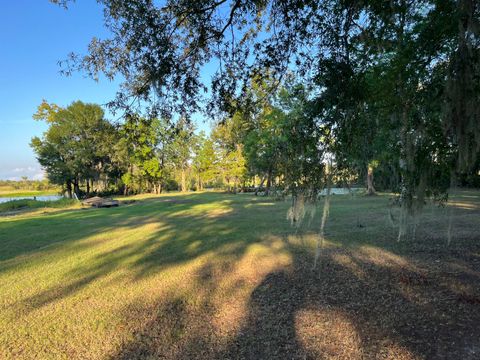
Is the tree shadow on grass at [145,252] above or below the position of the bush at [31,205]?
below

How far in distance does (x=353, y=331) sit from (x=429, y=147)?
308cm

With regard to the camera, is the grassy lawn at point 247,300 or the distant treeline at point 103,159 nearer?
the grassy lawn at point 247,300

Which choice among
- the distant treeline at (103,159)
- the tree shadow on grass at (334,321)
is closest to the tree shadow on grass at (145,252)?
the tree shadow on grass at (334,321)

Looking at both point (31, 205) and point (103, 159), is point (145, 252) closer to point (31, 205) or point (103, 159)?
point (31, 205)

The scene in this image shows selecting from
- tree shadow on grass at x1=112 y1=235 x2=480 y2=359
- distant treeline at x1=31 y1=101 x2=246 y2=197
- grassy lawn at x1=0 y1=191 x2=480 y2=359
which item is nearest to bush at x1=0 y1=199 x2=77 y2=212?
distant treeline at x1=31 y1=101 x2=246 y2=197

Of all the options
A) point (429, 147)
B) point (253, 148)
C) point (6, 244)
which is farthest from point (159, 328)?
point (253, 148)

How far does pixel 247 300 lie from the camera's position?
435cm

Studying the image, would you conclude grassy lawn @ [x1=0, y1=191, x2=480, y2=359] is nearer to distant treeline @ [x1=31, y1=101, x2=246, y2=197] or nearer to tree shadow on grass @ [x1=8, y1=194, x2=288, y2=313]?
tree shadow on grass @ [x1=8, y1=194, x2=288, y2=313]

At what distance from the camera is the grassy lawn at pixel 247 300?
3172 mm

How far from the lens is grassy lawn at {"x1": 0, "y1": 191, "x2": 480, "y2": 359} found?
10.4 feet

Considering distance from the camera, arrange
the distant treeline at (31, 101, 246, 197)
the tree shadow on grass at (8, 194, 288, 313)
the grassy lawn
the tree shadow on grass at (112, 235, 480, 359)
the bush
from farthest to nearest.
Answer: the distant treeline at (31, 101, 246, 197) < the bush < the tree shadow on grass at (8, 194, 288, 313) < the grassy lawn < the tree shadow on grass at (112, 235, 480, 359)

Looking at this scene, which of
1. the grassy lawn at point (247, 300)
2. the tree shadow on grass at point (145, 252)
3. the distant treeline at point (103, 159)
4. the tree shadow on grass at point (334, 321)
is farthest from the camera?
the distant treeline at point (103, 159)

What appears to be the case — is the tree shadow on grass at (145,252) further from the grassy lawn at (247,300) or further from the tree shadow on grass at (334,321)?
the tree shadow on grass at (334,321)

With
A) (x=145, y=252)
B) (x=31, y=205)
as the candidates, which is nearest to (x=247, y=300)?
(x=145, y=252)
